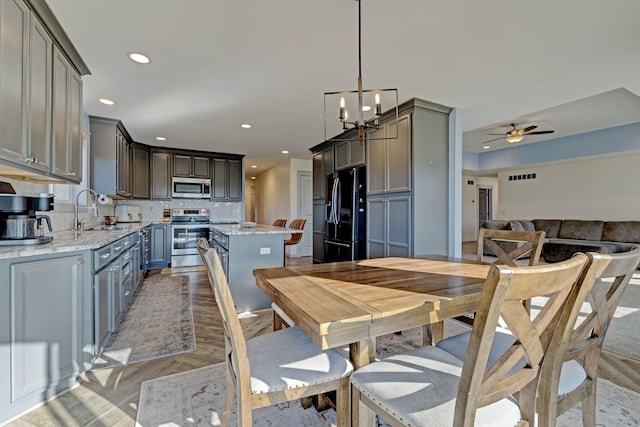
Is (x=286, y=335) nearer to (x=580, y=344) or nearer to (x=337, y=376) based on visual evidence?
(x=337, y=376)

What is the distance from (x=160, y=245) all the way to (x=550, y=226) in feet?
27.6

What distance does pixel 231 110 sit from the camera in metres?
3.74

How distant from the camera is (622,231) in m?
5.66

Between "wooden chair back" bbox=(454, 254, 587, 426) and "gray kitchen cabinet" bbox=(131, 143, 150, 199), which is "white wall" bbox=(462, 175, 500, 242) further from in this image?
"wooden chair back" bbox=(454, 254, 587, 426)

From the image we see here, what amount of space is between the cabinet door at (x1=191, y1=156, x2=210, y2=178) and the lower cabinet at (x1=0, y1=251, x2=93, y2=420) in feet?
14.8

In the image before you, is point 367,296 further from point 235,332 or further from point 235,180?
point 235,180

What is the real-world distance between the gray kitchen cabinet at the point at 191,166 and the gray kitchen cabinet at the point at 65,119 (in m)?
3.37

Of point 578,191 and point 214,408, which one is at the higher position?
point 578,191

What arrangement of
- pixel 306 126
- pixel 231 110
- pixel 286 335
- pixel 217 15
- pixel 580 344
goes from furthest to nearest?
pixel 306 126
pixel 231 110
pixel 217 15
pixel 286 335
pixel 580 344

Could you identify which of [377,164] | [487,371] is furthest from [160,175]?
[487,371]

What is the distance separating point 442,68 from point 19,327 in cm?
347

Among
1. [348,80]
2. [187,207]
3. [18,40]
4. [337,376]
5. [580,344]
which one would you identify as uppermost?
[348,80]

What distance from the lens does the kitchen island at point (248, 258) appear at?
10.6 feet

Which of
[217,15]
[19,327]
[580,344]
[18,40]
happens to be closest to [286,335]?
[580,344]
